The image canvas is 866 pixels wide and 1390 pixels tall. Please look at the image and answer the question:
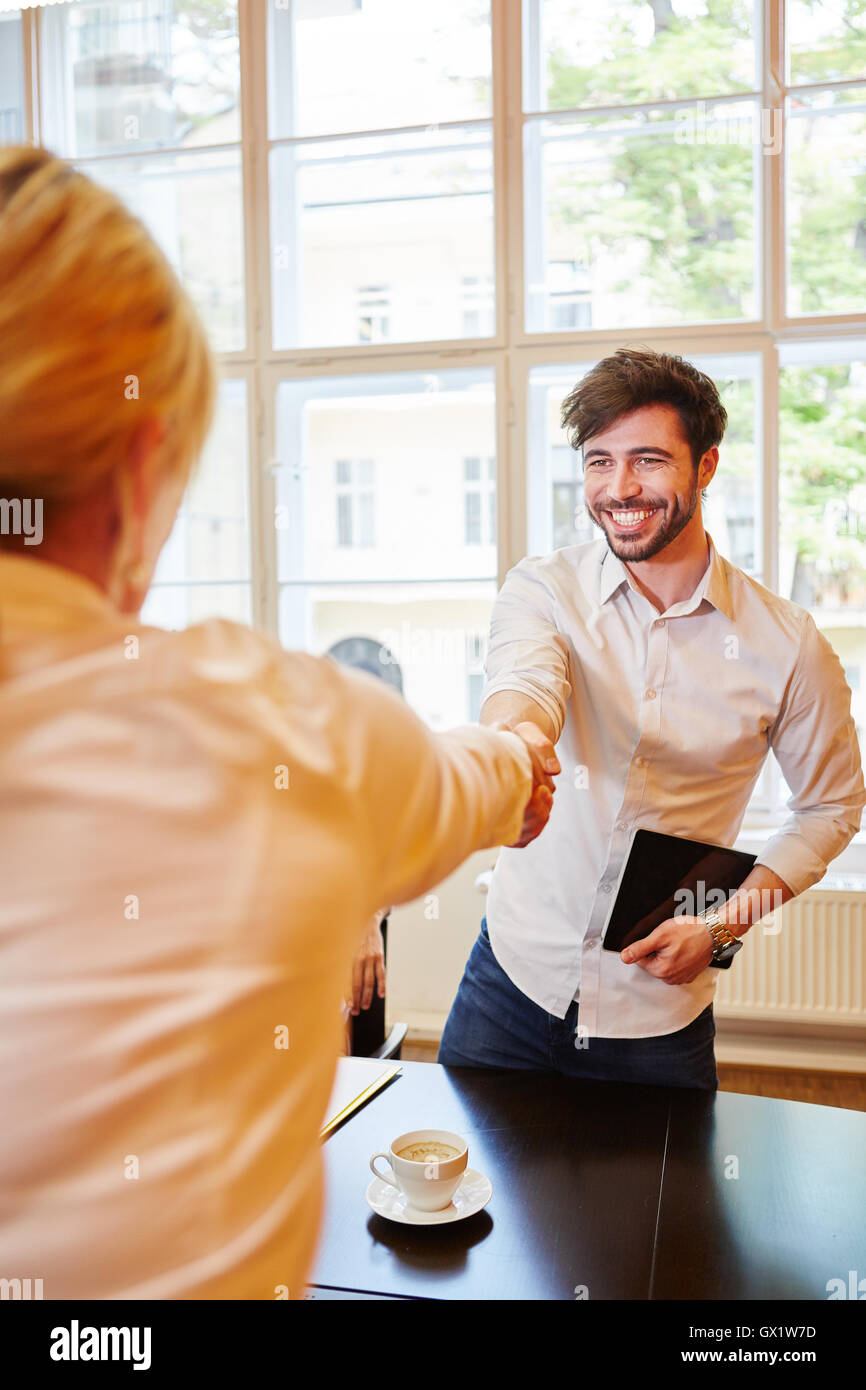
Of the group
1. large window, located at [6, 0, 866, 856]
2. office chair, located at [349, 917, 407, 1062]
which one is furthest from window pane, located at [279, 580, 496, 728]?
office chair, located at [349, 917, 407, 1062]

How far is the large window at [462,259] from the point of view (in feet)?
12.5

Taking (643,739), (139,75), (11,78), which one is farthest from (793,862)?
(11,78)

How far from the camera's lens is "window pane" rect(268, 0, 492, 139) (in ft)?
13.3

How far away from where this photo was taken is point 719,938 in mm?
1826

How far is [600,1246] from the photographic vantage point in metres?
1.28

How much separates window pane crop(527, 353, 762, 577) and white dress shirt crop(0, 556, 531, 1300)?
3.27 metres

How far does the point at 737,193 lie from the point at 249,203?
1744 millimetres

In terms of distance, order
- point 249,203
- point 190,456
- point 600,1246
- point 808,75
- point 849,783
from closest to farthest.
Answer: point 190,456
point 600,1246
point 849,783
point 808,75
point 249,203

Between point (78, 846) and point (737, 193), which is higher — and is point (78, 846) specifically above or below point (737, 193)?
below

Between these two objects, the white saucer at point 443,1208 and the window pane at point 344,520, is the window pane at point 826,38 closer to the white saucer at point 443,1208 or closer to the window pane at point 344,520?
the window pane at point 344,520

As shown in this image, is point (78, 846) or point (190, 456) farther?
point (190, 456)
